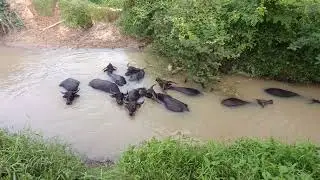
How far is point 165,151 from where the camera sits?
5.77 meters

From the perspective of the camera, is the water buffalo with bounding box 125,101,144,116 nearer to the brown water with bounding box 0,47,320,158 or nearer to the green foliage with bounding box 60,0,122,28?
the brown water with bounding box 0,47,320,158

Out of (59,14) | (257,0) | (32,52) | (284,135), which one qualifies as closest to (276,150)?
(284,135)

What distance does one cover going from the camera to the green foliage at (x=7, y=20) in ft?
42.2


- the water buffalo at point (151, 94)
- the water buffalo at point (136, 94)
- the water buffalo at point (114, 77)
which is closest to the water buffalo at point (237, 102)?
the water buffalo at point (151, 94)

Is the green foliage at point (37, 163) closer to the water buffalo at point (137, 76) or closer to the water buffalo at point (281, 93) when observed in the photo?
the water buffalo at point (137, 76)

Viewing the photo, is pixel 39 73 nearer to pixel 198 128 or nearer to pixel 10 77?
pixel 10 77

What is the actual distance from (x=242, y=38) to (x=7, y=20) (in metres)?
7.18

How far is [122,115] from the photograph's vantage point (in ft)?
29.7

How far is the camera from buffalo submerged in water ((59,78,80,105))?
941 cm

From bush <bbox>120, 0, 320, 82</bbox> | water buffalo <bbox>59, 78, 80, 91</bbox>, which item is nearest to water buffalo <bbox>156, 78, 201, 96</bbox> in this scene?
bush <bbox>120, 0, 320, 82</bbox>

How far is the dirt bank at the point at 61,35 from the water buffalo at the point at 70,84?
2450 millimetres

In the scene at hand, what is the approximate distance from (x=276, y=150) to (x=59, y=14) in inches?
377

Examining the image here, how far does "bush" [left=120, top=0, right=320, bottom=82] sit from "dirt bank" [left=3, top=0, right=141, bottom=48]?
223 centimetres

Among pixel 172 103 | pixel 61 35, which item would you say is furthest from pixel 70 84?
pixel 61 35
